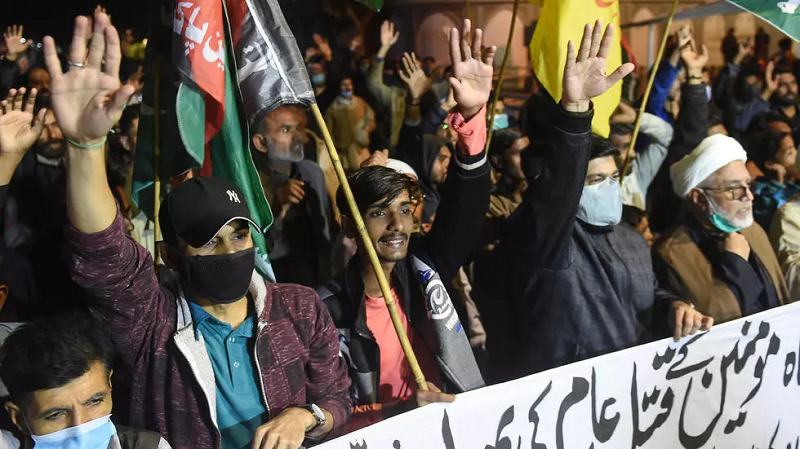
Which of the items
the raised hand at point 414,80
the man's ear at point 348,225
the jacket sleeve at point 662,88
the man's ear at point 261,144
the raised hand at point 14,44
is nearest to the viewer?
the man's ear at point 348,225

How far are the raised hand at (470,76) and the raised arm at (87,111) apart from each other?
1192 millimetres

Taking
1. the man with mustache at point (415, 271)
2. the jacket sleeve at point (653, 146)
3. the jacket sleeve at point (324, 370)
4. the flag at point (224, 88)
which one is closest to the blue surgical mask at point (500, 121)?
the jacket sleeve at point (653, 146)

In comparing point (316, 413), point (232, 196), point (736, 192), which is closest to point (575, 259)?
point (736, 192)

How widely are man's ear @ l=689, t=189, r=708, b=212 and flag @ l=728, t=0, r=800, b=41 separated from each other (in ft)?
2.76

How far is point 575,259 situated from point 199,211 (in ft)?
5.14

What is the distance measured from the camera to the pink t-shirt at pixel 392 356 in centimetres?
282

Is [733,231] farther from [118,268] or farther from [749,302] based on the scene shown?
[118,268]

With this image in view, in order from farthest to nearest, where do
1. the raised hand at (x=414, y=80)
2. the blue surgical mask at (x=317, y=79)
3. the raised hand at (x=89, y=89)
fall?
the blue surgical mask at (x=317, y=79), the raised hand at (x=414, y=80), the raised hand at (x=89, y=89)

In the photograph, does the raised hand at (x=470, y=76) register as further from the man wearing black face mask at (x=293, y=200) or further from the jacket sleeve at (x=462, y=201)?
the man wearing black face mask at (x=293, y=200)

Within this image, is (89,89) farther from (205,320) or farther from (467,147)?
(467,147)

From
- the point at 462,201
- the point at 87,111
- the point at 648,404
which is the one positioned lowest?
the point at 648,404

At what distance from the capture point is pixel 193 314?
91.1 inches

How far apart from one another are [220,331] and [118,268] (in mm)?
381

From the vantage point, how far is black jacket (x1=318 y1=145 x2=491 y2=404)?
109 inches
